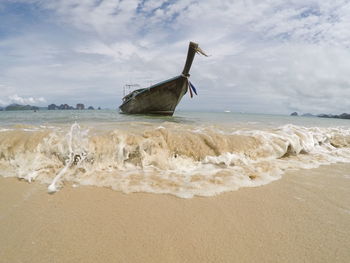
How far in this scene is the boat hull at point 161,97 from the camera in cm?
1357

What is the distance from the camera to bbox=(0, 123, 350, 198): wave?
254 centimetres

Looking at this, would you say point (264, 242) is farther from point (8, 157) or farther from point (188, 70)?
point (188, 70)

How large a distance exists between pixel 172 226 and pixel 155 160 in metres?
1.69

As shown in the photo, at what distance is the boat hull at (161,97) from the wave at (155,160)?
9.80 metres

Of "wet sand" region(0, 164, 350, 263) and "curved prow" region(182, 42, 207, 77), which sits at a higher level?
"curved prow" region(182, 42, 207, 77)

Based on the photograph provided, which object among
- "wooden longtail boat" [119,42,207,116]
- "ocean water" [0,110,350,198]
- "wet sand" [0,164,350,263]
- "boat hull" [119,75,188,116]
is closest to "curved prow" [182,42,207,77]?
"wooden longtail boat" [119,42,207,116]

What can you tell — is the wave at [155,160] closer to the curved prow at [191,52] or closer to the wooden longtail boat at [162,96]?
the curved prow at [191,52]

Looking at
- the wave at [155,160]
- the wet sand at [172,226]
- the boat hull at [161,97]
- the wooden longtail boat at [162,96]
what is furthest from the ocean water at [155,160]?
the boat hull at [161,97]

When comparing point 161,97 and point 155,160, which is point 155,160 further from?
point 161,97

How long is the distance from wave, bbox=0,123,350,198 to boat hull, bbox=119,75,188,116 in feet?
32.1

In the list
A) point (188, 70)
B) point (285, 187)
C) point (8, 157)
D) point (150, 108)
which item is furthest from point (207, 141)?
point (150, 108)

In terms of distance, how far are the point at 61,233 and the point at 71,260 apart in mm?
328

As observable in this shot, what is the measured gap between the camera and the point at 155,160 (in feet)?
10.7

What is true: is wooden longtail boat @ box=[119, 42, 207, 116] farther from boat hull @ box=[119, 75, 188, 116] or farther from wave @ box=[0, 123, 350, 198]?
wave @ box=[0, 123, 350, 198]
